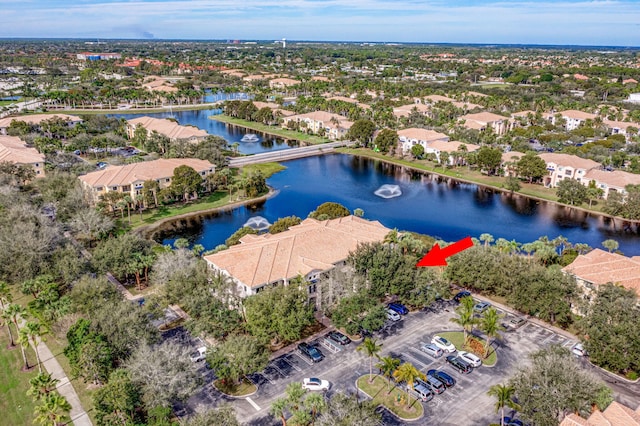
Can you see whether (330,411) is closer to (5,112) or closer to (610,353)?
(610,353)

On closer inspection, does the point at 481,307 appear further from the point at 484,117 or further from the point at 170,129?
the point at 484,117

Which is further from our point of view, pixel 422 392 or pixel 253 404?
pixel 422 392

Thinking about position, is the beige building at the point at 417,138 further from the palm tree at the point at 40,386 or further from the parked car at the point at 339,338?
the palm tree at the point at 40,386

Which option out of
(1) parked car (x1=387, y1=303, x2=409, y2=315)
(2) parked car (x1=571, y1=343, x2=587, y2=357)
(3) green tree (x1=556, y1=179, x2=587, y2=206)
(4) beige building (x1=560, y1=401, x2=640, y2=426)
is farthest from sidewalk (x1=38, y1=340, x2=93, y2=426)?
(3) green tree (x1=556, y1=179, x2=587, y2=206)

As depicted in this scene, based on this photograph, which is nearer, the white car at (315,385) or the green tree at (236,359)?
the green tree at (236,359)

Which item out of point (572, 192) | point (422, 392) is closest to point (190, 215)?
point (422, 392)

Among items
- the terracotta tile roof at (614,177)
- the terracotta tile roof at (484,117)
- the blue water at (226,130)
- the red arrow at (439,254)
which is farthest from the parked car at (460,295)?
the terracotta tile roof at (484,117)

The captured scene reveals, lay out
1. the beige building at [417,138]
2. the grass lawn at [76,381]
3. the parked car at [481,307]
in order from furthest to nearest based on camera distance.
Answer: the beige building at [417,138]
the parked car at [481,307]
the grass lawn at [76,381]

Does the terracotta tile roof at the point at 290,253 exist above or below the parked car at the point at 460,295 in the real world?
above
